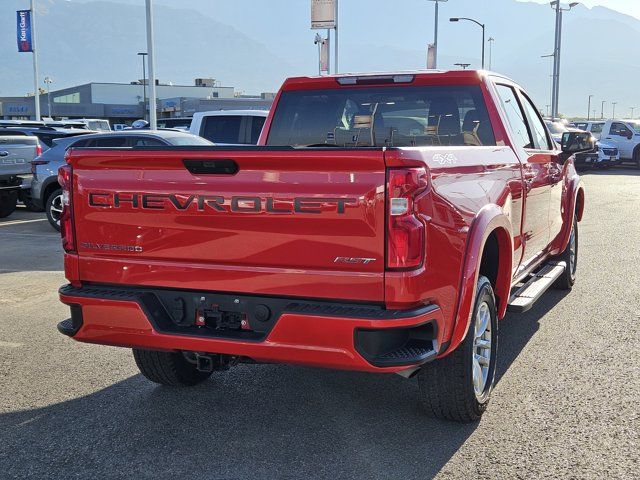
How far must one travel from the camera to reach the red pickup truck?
10.8 ft

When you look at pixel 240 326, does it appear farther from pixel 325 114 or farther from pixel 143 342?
pixel 325 114

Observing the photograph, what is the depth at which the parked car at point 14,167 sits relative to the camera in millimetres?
13805

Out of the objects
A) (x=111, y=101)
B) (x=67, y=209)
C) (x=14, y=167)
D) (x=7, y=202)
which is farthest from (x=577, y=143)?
(x=111, y=101)

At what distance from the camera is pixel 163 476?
11.7 feet

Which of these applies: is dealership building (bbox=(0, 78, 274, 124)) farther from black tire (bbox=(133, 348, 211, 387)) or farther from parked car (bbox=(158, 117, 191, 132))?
black tire (bbox=(133, 348, 211, 387))

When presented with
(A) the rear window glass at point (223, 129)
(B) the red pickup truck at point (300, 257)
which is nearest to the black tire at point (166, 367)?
(B) the red pickup truck at point (300, 257)

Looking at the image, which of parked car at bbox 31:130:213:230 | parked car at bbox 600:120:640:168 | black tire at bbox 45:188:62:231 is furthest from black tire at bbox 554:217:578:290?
parked car at bbox 600:120:640:168

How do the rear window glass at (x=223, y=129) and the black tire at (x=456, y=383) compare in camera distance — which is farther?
the rear window glass at (x=223, y=129)

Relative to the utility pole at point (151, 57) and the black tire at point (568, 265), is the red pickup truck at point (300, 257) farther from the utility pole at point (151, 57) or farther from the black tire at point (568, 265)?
the utility pole at point (151, 57)

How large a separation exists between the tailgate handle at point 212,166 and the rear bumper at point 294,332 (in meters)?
0.61

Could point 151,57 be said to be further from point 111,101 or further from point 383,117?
point 111,101

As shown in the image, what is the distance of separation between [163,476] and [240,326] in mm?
810

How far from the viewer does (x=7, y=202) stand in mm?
14305

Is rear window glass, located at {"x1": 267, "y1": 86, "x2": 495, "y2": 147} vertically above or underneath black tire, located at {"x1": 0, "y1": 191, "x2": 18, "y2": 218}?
above
